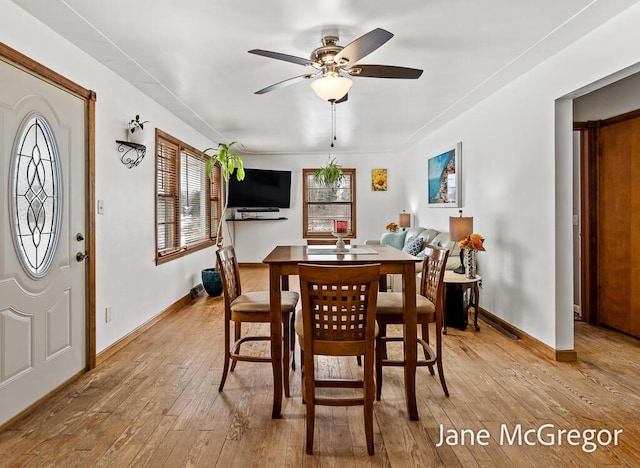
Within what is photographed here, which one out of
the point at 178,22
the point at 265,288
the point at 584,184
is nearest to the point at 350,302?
the point at 178,22

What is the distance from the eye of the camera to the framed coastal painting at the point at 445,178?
5.05 meters

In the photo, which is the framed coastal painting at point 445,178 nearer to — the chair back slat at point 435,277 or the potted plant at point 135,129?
the chair back slat at point 435,277

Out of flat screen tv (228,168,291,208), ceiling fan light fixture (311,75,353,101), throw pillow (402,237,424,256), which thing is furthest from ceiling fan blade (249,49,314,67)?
flat screen tv (228,168,291,208)

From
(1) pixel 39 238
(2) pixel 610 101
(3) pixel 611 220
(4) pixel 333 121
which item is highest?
(4) pixel 333 121

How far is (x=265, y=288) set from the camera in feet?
20.9

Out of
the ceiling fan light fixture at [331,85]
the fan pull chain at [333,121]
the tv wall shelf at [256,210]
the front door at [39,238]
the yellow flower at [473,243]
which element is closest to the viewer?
the front door at [39,238]

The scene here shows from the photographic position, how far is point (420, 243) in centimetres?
545

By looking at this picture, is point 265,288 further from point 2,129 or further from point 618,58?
point 618,58

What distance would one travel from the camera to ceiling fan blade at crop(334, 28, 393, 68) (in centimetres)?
211

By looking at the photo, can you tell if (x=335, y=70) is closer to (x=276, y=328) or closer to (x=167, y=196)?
(x=276, y=328)

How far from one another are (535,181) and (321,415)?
8.46 ft

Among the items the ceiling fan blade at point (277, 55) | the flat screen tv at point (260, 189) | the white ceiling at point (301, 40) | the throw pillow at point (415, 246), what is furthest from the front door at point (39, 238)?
the flat screen tv at point (260, 189)

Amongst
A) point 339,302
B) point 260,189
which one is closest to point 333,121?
point 260,189

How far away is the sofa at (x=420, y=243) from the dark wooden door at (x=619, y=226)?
4.60 feet
